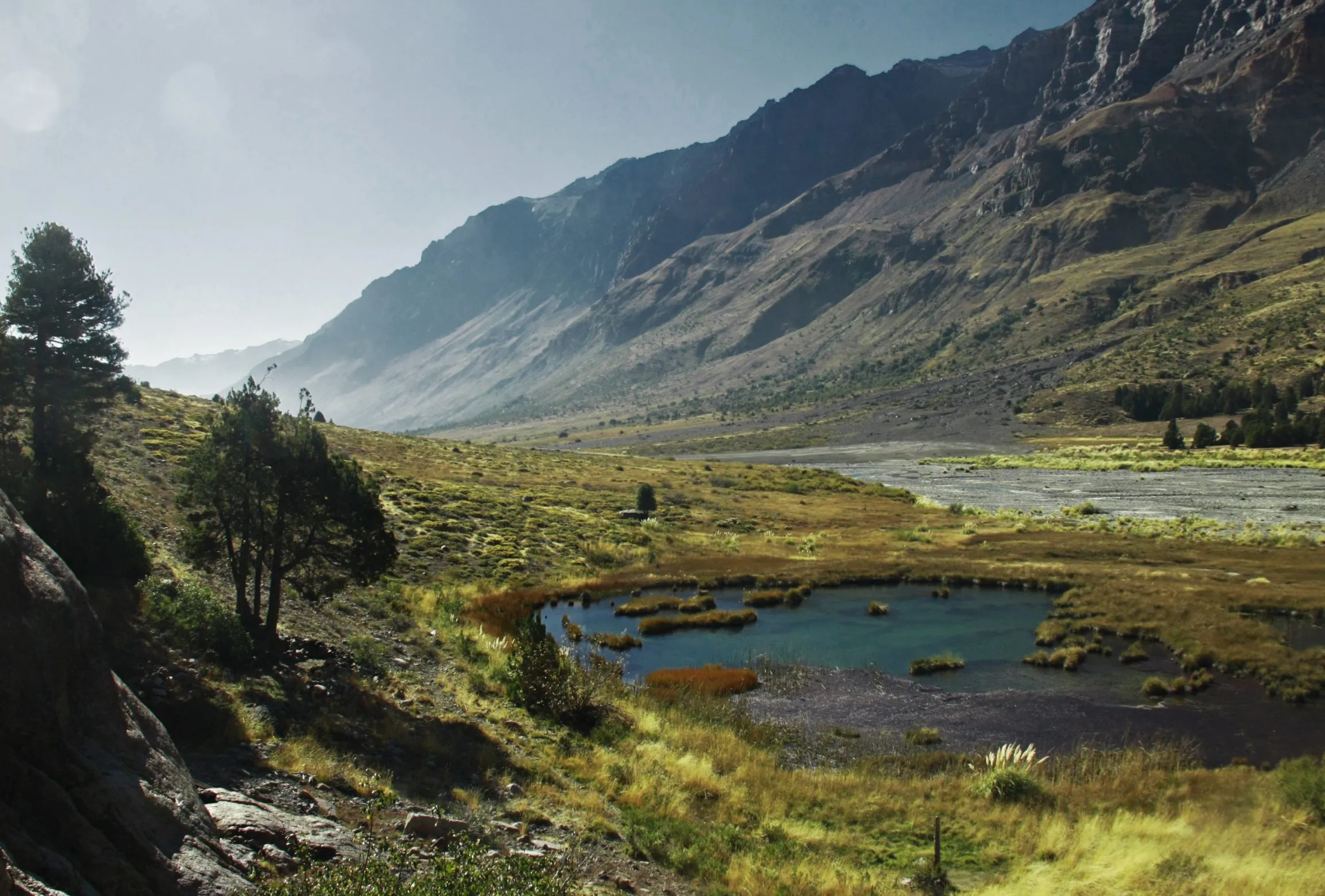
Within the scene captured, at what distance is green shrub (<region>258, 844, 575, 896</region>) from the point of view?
24.7 feet

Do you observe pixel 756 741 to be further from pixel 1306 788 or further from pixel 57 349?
pixel 57 349

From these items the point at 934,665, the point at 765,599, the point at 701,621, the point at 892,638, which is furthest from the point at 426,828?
the point at 765,599

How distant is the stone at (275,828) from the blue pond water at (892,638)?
20.3 meters

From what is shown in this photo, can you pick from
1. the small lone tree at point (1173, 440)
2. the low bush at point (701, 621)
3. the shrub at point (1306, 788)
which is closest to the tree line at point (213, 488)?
the low bush at point (701, 621)

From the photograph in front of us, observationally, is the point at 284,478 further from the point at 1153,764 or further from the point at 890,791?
the point at 1153,764

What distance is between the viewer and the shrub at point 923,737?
2292 centimetres

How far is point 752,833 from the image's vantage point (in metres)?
14.6

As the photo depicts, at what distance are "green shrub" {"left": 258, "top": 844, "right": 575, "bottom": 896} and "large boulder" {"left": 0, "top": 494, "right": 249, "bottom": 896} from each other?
0.76m

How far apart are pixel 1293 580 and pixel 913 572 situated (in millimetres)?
19507

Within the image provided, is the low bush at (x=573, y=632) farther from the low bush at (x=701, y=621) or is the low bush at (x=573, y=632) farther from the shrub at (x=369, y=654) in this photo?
the shrub at (x=369, y=654)

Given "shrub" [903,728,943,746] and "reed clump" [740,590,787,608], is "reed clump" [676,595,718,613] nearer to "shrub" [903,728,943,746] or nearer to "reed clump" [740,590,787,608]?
"reed clump" [740,590,787,608]

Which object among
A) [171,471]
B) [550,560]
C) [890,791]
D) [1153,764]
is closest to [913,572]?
[550,560]

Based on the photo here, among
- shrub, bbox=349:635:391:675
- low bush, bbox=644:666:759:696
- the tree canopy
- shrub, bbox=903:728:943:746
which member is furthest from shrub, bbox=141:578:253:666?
shrub, bbox=903:728:943:746

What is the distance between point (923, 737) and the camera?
23094mm
